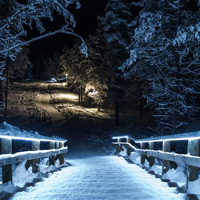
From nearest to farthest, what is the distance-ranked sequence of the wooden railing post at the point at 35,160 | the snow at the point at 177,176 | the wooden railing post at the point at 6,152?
the wooden railing post at the point at 6,152, the snow at the point at 177,176, the wooden railing post at the point at 35,160

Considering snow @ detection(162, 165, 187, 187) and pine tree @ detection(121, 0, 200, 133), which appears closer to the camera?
snow @ detection(162, 165, 187, 187)

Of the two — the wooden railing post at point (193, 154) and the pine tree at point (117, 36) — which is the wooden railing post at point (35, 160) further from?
the pine tree at point (117, 36)

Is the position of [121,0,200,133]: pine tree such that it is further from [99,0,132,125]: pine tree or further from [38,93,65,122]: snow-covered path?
[38,93,65,122]: snow-covered path

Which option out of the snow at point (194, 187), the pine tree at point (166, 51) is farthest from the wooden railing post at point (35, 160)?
the pine tree at point (166, 51)

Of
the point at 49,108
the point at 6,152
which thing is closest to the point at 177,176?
the point at 6,152

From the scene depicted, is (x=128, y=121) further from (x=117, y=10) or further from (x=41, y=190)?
(x=41, y=190)

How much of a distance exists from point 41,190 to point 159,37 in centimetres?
1031

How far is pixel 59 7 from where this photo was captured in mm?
6520

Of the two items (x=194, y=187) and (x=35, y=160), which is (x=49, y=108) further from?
(x=194, y=187)

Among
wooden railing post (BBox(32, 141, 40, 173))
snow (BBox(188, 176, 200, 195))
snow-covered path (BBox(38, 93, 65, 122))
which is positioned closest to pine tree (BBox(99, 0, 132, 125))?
snow-covered path (BBox(38, 93, 65, 122))

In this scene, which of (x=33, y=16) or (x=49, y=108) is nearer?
(x=33, y=16)

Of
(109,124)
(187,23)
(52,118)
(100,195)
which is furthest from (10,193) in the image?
(52,118)

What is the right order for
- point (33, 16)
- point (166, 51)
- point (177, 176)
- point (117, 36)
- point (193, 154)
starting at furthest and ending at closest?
point (117, 36) < point (166, 51) < point (33, 16) < point (177, 176) < point (193, 154)

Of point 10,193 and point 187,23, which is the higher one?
point 187,23
